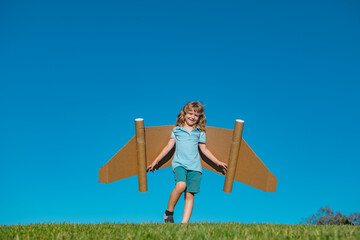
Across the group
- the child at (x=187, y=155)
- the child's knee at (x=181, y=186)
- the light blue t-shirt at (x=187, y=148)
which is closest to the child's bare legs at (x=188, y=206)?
the child at (x=187, y=155)

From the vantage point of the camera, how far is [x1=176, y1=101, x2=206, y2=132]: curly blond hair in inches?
248

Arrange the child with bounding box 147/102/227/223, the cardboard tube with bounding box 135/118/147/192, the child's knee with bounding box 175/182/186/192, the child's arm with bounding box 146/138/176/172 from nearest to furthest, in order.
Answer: the child's knee with bounding box 175/182/186/192 < the child with bounding box 147/102/227/223 < the cardboard tube with bounding box 135/118/147/192 < the child's arm with bounding box 146/138/176/172

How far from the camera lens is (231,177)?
6.44 metres

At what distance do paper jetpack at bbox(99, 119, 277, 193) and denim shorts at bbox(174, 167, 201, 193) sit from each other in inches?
24.2

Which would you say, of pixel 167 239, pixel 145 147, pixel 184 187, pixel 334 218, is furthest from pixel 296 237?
pixel 334 218

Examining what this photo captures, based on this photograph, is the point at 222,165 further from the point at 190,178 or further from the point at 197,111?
the point at 197,111

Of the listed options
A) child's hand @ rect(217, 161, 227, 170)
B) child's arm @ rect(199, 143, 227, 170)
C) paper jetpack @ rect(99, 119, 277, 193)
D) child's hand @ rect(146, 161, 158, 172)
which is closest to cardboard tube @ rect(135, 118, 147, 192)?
paper jetpack @ rect(99, 119, 277, 193)

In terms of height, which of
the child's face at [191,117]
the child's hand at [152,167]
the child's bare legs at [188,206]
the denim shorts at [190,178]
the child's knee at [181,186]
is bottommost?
the child's bare legs at [188,206]

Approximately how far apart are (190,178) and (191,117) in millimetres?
1074

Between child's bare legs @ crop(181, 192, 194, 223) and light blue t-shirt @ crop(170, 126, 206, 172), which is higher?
light blue t-shirt @ crop(170, 126, 206, 172)

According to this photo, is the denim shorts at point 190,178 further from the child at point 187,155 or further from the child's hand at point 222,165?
the child's hand at point 222,165

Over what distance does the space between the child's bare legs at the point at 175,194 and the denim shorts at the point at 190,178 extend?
10cm

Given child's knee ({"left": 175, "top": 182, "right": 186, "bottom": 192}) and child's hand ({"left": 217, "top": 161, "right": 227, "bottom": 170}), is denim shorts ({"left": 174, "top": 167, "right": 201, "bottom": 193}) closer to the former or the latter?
child's knee ({"left": 175, "top": 182, "right": 186, "bottom": 192})

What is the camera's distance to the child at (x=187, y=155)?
19.6 feet
